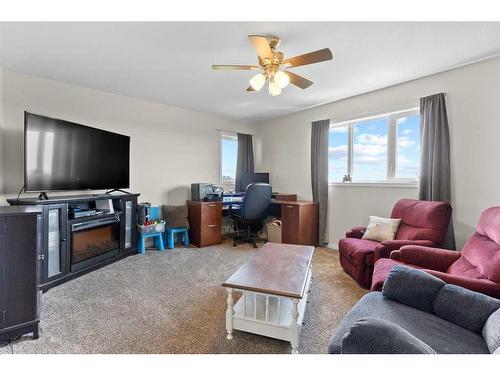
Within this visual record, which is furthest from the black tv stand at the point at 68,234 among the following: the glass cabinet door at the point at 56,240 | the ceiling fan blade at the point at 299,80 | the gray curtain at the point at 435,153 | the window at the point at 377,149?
the gray curtain at the point at 435,153

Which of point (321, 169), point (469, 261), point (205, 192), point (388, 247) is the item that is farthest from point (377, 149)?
point (205, 192)

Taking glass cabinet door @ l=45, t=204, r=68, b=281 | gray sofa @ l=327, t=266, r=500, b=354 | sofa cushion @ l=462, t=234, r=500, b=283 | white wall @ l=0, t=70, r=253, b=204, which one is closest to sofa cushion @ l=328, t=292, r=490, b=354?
gray sofa @ l=327, t=266, r=500, b=354

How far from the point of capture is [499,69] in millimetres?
2289

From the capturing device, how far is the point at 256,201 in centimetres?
376

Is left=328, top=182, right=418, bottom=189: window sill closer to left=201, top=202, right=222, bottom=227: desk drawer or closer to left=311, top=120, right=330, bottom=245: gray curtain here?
left=311, top=120, right=330, bottom=245: gray curtain

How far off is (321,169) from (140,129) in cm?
304

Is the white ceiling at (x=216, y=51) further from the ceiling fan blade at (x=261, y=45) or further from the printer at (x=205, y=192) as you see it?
the printer at (x=205, y=192)

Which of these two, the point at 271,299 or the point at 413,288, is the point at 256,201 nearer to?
the point at 271,299

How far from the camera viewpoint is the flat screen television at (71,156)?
235cm

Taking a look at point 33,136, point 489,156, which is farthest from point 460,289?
point 33,136

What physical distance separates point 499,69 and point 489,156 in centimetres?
85

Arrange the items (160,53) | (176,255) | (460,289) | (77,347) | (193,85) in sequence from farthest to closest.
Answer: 1. (176,255)
2. (193,85)
3. (160,53)
4. (77,347)
5. (460,289)

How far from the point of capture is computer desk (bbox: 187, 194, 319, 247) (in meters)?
3.70

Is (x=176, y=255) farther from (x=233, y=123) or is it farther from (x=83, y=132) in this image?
(x=233, y=123)
